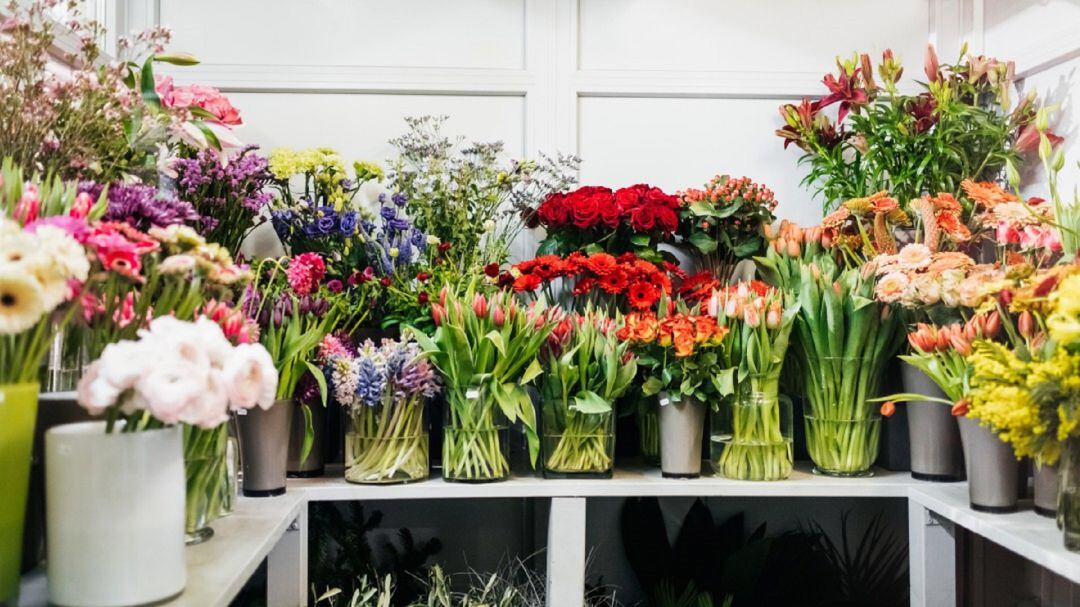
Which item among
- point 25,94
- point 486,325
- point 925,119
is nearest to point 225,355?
point 25,94

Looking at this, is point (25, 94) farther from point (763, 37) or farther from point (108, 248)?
point (763, 37)

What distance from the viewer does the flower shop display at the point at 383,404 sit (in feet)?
4.91

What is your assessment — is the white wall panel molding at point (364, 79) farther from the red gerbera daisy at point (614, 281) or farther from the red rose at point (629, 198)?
the red gerbera daisy at point (614, 281)

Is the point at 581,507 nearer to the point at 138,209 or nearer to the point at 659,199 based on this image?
the point at 659,199

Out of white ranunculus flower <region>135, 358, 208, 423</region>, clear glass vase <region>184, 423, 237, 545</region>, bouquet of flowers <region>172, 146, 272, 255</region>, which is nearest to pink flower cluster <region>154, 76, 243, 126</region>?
bouquet of flowers <region>172, 146, 272, 255</region>

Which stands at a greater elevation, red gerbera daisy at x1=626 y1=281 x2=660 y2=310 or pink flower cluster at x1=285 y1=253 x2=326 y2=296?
pink flower cluster at x1=285 y1=253 x2=326 y2=296

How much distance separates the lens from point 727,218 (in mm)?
1845

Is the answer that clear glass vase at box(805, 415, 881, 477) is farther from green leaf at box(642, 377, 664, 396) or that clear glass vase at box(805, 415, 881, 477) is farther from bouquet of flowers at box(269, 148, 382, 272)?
bouquet of flowers at box(269, 148, 382, 272)

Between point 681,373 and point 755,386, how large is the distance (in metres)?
0.14

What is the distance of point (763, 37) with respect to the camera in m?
2.08

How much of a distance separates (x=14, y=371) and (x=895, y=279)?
1311 mm

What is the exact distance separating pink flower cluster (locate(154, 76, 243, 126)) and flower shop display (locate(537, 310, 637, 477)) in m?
0.80

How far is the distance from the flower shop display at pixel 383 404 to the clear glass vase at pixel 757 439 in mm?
558

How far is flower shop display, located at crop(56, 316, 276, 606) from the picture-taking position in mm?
830
